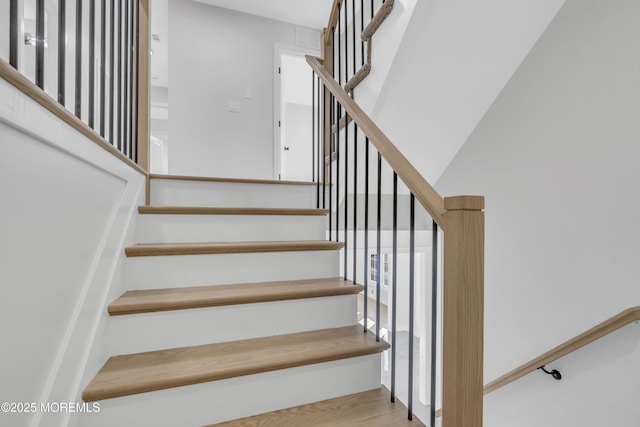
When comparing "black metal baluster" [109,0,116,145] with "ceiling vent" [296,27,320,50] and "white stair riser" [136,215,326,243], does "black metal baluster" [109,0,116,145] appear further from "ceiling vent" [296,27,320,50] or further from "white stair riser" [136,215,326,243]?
"ceiling vent" [296,27,320,50]

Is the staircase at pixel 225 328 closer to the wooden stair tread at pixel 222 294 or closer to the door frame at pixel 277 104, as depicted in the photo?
the wooden stair tread at pixel 222 294

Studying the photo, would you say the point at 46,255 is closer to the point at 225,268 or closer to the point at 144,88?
the point at 225,268

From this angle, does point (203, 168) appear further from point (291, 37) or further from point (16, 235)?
point (16, 235)

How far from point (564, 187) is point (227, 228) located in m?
1.99

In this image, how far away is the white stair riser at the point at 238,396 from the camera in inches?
41.1

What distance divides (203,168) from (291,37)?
75.6 inches

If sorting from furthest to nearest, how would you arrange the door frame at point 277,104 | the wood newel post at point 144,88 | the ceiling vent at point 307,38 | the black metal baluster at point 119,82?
the ceiling vent at point 307,38
the door frame at point 277,104
the wood newel post at point 144,88
the black metal baluster at point 119,82

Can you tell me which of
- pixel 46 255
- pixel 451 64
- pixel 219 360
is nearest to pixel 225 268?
pixel 219 360

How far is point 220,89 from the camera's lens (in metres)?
3.68

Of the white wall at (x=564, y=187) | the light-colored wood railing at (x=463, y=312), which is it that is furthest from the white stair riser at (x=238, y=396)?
the white wall at (x=564, y=187)

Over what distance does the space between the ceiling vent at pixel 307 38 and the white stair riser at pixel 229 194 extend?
2.63 meters

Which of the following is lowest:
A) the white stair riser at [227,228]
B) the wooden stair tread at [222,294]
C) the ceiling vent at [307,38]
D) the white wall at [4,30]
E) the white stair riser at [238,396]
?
the white stair riser at [238,396]

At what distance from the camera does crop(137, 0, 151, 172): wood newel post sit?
188 centimetres

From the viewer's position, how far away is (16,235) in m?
0.73
